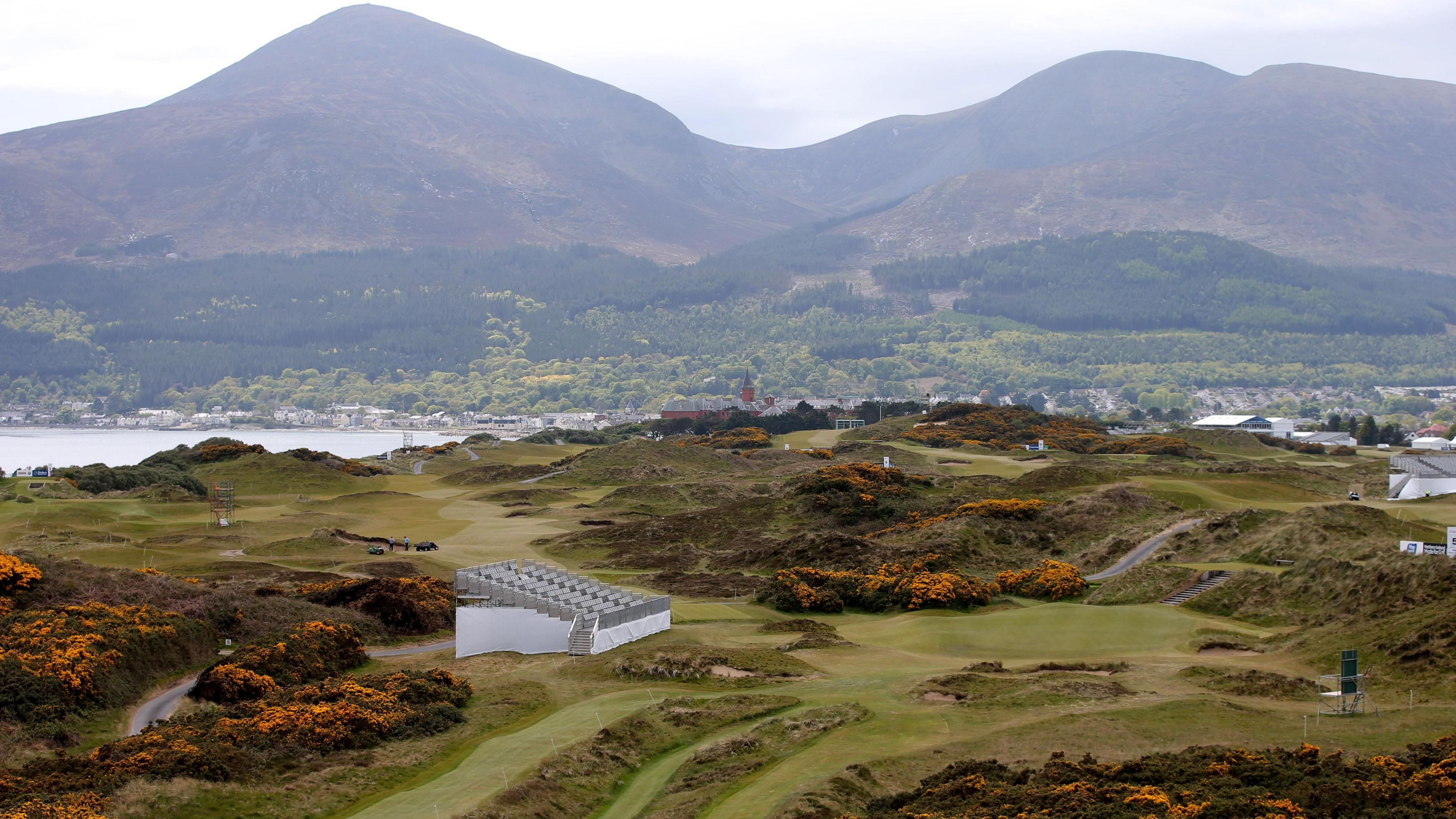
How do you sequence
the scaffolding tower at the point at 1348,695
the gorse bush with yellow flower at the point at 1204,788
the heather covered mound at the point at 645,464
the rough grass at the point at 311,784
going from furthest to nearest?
the heather covered mound at the point at 645,464 < the scaffolding tower at the point at 1348,695 < the rough grass at the point at 311,784 < the gorse bush with yellow flower at the point at 1204,788

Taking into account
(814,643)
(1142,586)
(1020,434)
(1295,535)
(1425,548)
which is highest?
(1425,548)

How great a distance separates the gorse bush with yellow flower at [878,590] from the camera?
41188 millimetres

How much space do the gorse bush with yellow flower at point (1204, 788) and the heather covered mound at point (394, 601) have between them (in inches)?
915

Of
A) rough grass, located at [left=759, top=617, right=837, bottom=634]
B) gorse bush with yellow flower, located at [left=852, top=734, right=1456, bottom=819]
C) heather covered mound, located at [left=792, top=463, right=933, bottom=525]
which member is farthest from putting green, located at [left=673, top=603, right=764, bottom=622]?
gorse bush with yellow flower, located at [left=852, top=734, right=1456, bottom=819]

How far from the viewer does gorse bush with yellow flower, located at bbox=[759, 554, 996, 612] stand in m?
41.2

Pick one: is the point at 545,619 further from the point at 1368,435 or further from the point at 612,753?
the point at 1368,435

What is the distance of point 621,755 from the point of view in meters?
24.3

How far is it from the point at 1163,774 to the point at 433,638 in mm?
25883

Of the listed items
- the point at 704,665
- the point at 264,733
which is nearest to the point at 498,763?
the point at 264,733

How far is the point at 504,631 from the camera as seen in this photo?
35875 mm

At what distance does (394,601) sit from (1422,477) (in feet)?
148

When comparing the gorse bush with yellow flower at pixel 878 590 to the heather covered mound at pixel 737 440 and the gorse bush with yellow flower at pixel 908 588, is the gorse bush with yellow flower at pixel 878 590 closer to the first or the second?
the gorse bush with yellow flower at pixel 908 588

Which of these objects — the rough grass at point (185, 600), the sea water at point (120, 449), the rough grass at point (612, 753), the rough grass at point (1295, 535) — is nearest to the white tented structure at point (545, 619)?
the rough grass at point (185, 600)

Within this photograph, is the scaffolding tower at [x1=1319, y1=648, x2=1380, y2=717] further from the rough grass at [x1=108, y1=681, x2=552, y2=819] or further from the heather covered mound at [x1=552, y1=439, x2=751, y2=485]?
the heather covered mound at [x1=552, y1=439, x2=751, y2=485]
